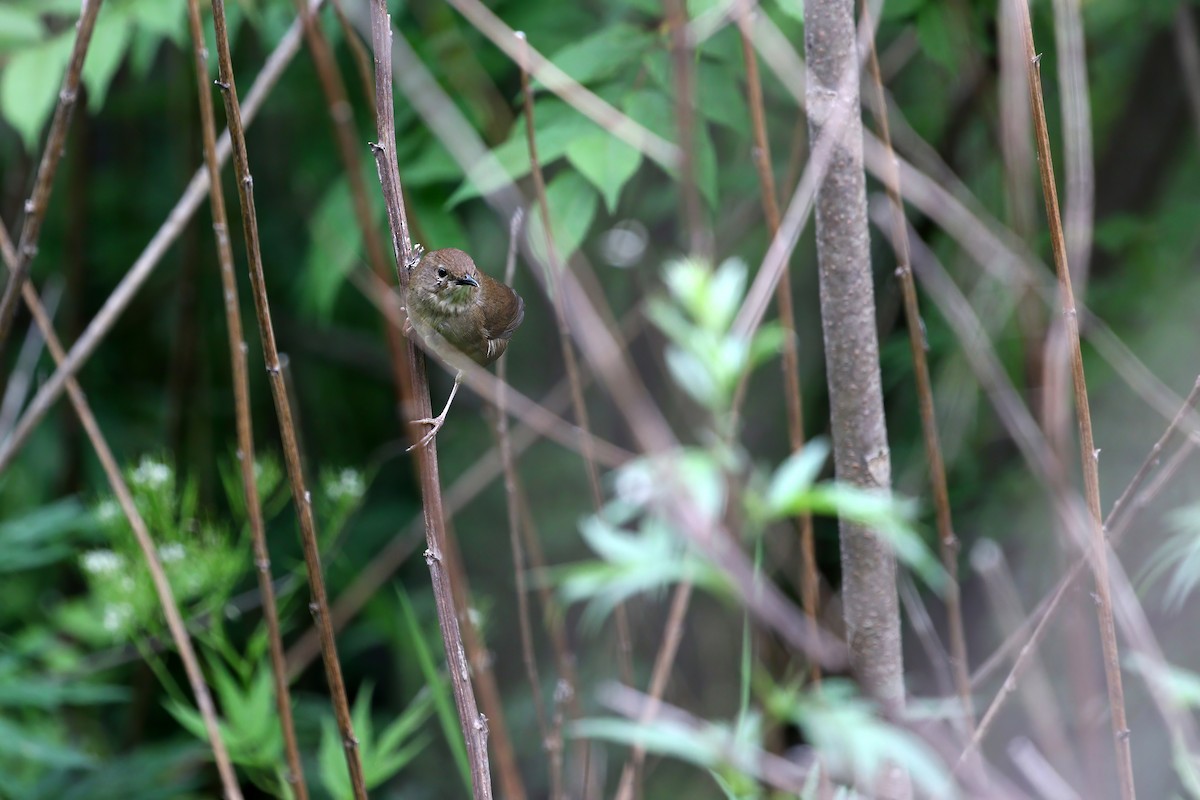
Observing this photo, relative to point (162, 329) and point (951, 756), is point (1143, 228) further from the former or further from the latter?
point (162, 329)

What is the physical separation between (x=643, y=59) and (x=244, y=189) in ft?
3.44

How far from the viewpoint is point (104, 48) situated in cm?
221

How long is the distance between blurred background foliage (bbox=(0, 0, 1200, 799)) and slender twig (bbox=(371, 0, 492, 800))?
317 millimetres

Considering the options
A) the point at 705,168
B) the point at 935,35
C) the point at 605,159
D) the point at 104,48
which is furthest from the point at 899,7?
the point at 104,48

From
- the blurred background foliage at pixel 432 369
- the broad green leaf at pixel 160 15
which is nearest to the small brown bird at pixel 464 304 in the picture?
the blurred background foliage at pixel 432 369

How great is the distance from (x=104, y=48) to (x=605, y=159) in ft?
3.53

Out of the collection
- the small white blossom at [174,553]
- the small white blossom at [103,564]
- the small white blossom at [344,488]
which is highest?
the small white blossom at [344,488]

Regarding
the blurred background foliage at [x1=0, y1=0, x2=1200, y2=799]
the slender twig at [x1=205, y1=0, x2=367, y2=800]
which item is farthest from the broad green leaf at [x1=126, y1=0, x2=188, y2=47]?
the slender twig at [x1=205, y1=0, x2=367, y2=800]

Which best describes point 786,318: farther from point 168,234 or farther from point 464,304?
point 168,234

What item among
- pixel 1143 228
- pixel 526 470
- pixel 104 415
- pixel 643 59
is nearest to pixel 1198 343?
pixel 1143 228

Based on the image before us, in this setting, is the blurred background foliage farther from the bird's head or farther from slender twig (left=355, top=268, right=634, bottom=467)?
slender twig (left=355, top=268, right=634, bottom=467)

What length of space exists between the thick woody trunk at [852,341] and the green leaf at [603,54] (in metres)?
0.60

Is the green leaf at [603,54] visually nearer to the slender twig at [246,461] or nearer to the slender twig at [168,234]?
the slender twig at [168,234]

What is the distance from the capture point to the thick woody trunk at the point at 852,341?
1.60 meters
